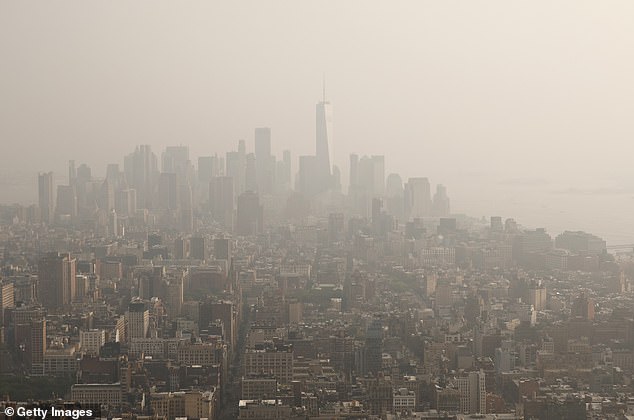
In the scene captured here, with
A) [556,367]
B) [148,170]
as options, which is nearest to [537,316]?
[556,367]

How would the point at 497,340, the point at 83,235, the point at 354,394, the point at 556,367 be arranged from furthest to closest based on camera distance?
the point at 83,235, the point at 497,340, the point at 556,367, the point at 354,394

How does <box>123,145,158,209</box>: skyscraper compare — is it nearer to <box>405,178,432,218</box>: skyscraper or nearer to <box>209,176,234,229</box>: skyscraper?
<box>209,176,234,229</box>: skyscraper

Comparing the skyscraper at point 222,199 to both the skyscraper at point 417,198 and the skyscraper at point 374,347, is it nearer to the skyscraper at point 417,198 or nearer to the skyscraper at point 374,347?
the skyscraper at point 417,198

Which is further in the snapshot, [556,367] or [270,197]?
[270,197]

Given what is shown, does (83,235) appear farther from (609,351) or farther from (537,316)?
(609,351)

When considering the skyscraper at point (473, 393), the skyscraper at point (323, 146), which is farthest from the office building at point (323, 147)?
the skyscraper at point (473, 393)

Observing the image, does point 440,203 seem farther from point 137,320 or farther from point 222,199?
point 137,320

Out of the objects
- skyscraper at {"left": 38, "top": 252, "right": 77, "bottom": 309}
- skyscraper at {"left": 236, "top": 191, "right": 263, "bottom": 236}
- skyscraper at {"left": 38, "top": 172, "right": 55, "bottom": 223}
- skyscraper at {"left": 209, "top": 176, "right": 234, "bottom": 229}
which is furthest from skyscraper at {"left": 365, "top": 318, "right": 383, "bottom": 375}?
skyscraper at {"left": 209, "top": 176, "right": 234, "bottom": 229}
